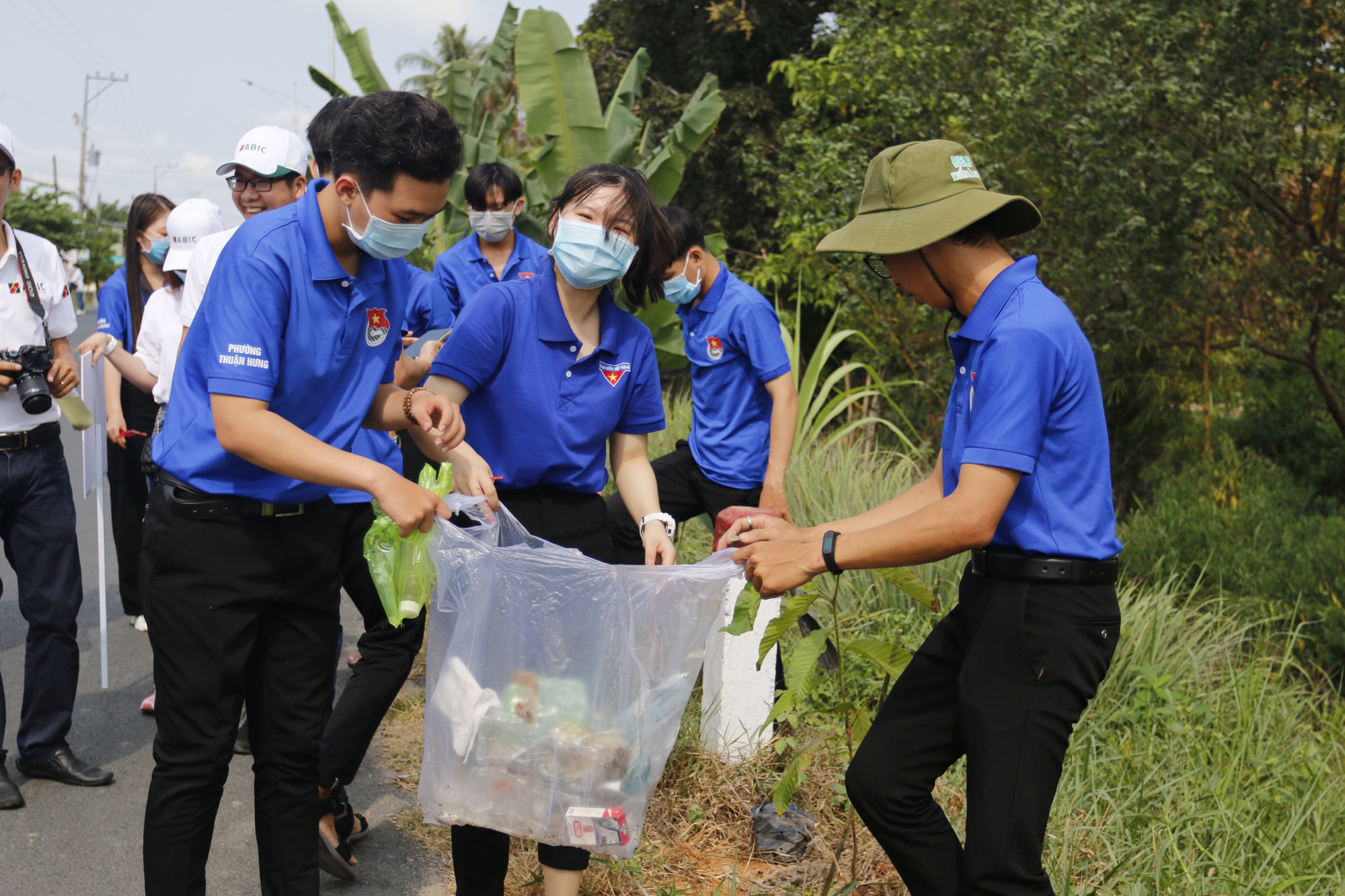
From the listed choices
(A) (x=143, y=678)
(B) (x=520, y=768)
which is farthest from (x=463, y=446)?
(A) (x=143, y=678)

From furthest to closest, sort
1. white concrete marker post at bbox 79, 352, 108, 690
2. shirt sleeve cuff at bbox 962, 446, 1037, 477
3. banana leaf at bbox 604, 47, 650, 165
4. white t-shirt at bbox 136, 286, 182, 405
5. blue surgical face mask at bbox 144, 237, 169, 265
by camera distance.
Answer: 1. banana leaf at bbox 604, 47, 650, 165
2. blue surgical face mask at bbox 144, 237, 169, 265
3. white concrete marker post at bbox 79, 352, 108, 690
4. white t-shirt at bbox 136, 286, 182, 405
5. shirt sleeve cuff at bbox 962, 446, 1037, 477

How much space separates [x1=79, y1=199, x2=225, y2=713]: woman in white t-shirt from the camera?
14.4 ft

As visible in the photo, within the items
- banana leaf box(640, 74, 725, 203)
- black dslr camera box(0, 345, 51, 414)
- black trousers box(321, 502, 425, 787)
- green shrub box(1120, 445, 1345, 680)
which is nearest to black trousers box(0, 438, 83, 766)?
black dslr camera box(0, 345, 51, 414)

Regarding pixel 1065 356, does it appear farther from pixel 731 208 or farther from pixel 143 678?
pixel 731 208

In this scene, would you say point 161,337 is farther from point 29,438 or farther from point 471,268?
point 471,268

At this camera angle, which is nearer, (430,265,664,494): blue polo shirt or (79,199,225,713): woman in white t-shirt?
(430,265,664,494): blue polo shirt

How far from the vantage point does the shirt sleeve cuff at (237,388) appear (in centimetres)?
234

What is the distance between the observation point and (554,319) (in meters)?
2.97

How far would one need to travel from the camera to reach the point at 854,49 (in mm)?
9992

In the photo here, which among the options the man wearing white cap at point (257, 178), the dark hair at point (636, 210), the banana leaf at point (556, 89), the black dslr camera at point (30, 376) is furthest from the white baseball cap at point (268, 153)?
the banana leaf at point (556, 89)

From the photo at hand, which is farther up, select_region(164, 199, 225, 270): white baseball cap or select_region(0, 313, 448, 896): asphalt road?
select_region(164, 199, 225, 270): white baseball cap

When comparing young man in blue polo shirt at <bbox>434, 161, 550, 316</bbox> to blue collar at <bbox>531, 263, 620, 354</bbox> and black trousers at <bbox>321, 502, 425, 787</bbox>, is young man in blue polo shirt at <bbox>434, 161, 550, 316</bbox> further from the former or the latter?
blue collar at <bbox>531, 263, 620, 354</bbox>

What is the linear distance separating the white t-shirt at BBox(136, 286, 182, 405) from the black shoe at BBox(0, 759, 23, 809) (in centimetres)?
146

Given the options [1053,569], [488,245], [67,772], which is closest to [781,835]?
[1053,569]
